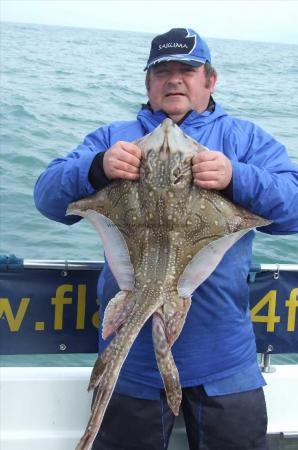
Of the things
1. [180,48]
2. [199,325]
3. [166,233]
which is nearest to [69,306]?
[199,325]

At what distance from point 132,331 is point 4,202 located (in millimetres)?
7723

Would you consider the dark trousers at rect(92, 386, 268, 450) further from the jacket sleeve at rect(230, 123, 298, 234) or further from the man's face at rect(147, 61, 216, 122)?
the man's face at rect(147, 61, 216, 122)

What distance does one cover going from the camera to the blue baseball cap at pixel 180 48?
2.97m

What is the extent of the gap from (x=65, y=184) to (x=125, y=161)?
0.37m

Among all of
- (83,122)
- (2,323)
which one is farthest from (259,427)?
(83,122)

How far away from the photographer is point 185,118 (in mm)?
2945

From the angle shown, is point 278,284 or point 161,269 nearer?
point 161,269

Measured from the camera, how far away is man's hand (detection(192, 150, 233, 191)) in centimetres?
242

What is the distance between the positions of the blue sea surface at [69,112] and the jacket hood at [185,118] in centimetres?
481

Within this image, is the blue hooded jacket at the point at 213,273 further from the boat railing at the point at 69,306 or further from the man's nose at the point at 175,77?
the boat railing at the point at 69,306

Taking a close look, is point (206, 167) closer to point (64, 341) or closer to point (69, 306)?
point (69, 306)

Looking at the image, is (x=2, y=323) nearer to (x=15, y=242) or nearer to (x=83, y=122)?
(x=15, y=242)

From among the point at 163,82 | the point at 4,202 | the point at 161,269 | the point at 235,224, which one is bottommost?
the point at 4,202

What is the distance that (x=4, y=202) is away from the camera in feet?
32.0
